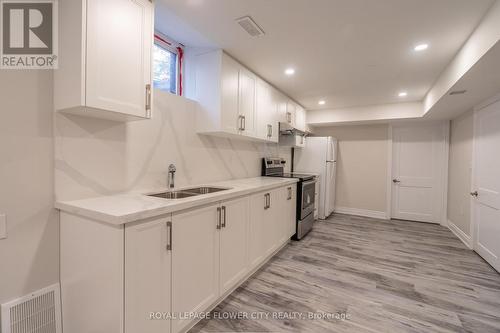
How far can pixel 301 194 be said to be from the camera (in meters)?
3.56

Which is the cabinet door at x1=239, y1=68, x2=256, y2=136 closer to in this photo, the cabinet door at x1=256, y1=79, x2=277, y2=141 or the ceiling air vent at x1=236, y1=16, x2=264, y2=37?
the cabinet door at x1=256, y1=79, x2=277, y2=141

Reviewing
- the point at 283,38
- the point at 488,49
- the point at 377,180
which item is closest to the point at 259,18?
the point at 283,38

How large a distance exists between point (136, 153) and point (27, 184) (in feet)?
2.33

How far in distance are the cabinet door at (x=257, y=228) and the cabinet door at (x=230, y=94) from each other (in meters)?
0.83

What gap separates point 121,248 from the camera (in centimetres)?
116

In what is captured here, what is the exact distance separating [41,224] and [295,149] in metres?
4.58

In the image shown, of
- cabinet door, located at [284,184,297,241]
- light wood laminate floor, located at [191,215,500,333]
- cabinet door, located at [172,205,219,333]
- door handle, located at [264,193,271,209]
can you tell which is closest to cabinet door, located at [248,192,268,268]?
door handle, located at [264,193,271,209]

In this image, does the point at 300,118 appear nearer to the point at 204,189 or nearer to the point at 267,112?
the point at 267,112

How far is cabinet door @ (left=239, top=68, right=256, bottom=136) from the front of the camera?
9.09 ft

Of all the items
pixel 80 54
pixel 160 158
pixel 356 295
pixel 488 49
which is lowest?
pixel 356 295

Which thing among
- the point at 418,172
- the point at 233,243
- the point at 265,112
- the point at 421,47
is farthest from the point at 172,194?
the point at 418,172

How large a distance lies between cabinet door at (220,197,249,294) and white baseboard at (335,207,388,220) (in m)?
3.92

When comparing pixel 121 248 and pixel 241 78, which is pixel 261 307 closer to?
pixel 121 248

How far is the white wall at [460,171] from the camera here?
3.56 meters
